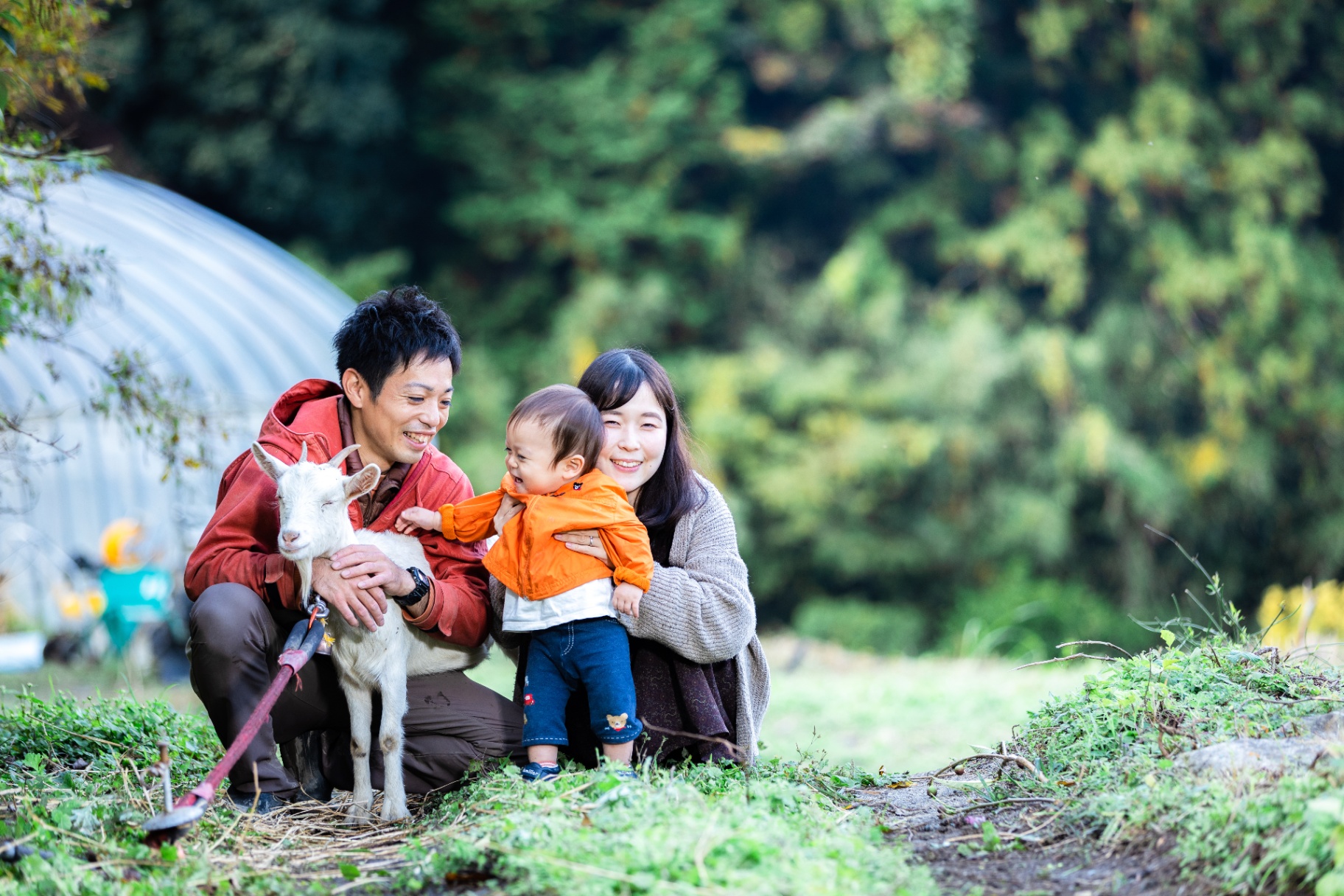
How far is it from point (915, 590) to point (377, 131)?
9.16 meters

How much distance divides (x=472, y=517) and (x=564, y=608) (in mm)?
430

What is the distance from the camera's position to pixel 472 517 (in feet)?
12.1

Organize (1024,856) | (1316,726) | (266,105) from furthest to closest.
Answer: (266,105)
(1316,726)
(1024,856)

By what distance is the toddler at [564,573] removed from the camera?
3.52m

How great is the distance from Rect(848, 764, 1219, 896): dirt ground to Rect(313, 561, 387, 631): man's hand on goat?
1642 millimetres

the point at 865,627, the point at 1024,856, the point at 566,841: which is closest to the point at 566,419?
the point at 566,841

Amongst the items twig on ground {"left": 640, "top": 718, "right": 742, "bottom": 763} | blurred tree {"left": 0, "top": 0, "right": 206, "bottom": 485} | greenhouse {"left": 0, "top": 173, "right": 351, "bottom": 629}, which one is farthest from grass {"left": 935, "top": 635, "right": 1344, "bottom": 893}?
greenhouse {"left": 0, "top": 173, "right": 351, "bottom": 629}

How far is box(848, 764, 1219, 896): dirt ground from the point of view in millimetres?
2836

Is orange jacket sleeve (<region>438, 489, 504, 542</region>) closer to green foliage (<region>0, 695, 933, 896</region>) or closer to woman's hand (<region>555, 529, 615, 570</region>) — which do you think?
woman's hand (<region>555, 529, 615, 570</region>)

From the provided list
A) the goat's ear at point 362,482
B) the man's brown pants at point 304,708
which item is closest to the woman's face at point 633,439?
the goat's ear at point 362,482

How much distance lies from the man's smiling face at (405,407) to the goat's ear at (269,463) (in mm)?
463

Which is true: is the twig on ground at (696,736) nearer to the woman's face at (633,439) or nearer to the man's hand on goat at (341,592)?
the woman's face at (633,439)

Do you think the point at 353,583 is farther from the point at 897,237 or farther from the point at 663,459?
the point at 897,237

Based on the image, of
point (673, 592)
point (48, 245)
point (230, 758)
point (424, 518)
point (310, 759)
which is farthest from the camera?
point (48, 245)
